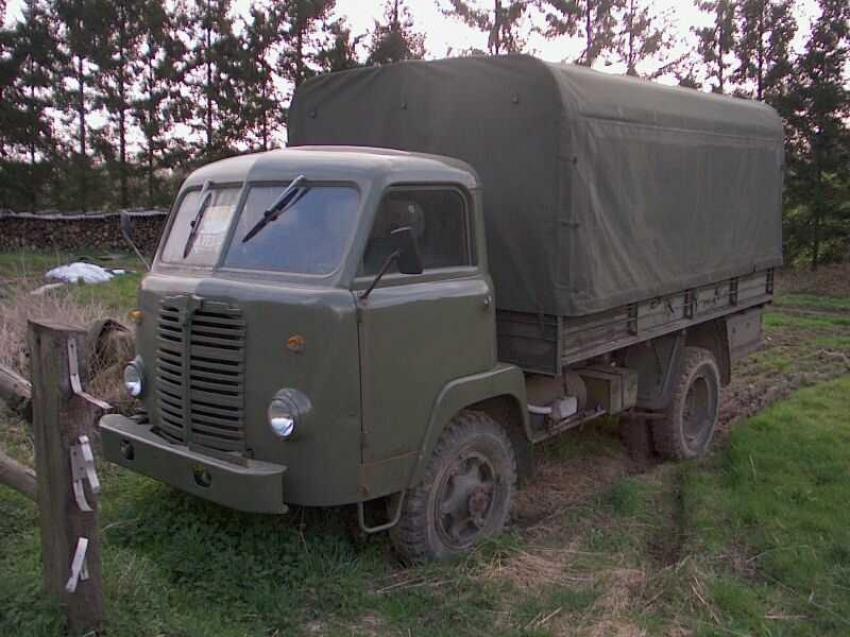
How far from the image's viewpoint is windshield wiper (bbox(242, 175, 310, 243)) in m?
4.50

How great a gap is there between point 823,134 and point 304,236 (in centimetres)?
1827

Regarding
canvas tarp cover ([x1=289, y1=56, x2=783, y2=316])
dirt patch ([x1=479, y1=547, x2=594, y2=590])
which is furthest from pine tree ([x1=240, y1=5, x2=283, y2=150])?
dirt patch ([x1=479, y1=547, x2=594, y2=590])

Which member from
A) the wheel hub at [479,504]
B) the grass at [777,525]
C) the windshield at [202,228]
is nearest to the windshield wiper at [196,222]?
the windshield at [202,228]

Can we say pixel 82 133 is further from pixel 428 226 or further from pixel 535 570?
pixel 535 570

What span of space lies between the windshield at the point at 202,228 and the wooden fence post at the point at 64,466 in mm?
1316

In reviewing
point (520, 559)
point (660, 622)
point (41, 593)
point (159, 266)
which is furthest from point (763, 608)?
point (159, 266)

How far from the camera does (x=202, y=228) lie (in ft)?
16.1

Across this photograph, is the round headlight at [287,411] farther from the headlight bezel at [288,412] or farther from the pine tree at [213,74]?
the pine tree at [213,74]

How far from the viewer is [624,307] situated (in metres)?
6.11

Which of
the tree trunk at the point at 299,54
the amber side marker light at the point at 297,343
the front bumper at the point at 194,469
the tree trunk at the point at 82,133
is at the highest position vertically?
the tree trunk at the point at 299,54

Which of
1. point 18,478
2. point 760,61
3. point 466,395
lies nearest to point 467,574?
point 466,395

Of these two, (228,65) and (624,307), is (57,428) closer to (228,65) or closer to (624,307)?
(624,307)

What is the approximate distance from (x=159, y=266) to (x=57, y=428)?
5.85 ft

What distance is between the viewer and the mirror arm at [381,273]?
4.11 meters
